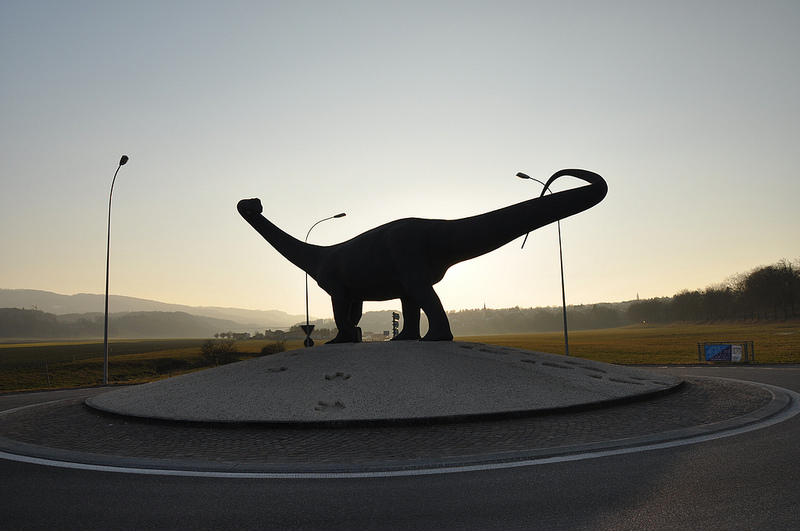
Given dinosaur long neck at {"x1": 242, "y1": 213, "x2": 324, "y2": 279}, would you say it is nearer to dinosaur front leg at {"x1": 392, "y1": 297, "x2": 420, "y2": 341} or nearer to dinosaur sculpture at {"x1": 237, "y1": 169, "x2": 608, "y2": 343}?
dinosaur sculpture at {"x1": 237, "y1": 169, "x2": 608, "y2": 343}

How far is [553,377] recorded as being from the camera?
42.4 ft

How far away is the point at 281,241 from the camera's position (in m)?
20.4

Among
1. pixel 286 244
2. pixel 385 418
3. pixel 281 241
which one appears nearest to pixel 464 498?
pixel 385 418

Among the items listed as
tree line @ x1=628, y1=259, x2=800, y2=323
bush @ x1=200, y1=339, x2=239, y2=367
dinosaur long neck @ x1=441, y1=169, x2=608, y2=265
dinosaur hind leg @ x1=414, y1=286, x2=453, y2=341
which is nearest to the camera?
A: dinosaur long neck @ x1=441, y1=169, x2=608, y2=265

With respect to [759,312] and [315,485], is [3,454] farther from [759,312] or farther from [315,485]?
[759,312]

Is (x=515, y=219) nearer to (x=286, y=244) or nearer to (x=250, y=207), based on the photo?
(x=286, y=244)

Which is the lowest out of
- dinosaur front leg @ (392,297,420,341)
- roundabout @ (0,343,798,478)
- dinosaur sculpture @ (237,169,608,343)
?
roundabout @ (0,343,798,478)

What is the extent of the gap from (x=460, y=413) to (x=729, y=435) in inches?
177

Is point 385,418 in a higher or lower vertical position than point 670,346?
higher

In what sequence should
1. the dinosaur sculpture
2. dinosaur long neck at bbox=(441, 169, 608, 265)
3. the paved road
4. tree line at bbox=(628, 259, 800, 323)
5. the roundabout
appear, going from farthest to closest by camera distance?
tree line at bbox=(628, 259, 800, 323)
the dinosaur sculpture
dinosaur long neck at bbox=(441, 169, 608, 265)
the roundabout
the paved road

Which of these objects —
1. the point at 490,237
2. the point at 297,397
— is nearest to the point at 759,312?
the point at 490,237

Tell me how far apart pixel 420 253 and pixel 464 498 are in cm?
1082

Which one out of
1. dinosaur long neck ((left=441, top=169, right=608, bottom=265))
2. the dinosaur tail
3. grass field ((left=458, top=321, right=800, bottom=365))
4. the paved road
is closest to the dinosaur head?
the dinosaur tail

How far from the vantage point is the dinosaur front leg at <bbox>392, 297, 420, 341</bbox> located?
59.0 ft
